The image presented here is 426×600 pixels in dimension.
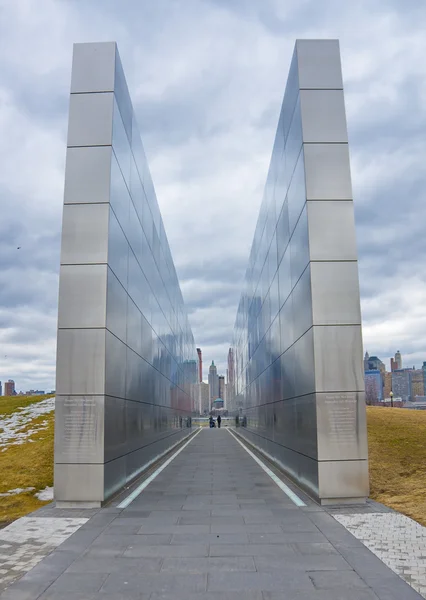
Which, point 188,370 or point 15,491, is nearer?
point 15,491

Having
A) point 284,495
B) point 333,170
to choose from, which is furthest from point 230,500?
point 333,170

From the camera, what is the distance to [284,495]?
11.8 meters

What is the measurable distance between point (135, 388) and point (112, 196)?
5.51 meters

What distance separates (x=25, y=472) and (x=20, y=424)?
430 inches

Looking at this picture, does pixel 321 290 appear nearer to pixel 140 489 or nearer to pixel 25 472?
pixel 140 489

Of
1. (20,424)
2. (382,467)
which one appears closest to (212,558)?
(382,467)

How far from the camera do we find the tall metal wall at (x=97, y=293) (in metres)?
10.8

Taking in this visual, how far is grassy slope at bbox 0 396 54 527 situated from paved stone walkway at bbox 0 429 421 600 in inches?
76.8

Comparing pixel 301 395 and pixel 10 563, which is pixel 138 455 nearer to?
pixel 301 395

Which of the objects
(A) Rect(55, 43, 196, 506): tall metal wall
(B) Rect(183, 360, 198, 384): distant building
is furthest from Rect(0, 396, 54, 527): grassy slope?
(B) Rect(183, 360, 198, 384): distant building

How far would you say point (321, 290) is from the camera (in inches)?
441

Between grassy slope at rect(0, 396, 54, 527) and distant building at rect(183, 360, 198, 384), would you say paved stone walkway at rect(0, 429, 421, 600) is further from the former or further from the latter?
distant building at rect(183, 360, 198, 384)

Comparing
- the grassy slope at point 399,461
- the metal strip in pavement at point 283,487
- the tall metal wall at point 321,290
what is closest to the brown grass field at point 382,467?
the grassy slope at point 399,461

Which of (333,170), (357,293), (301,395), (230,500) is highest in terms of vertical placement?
(333,170)
